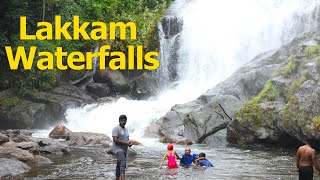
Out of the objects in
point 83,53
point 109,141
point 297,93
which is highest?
point 83,53

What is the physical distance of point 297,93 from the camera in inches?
709

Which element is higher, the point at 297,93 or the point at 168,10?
the point at 168,10

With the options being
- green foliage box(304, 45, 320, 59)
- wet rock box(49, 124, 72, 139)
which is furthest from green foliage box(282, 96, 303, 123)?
wet rock box(49, 124, 72, 139)

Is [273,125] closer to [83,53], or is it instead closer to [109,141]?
[109,141]

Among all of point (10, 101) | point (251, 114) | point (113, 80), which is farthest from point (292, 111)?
point (10, 101)

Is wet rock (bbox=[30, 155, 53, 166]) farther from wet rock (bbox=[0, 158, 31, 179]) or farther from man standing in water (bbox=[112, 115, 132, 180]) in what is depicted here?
man standing in water (bbox=[112, 115, 132, 180])

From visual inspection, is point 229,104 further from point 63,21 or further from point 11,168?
point 63,21

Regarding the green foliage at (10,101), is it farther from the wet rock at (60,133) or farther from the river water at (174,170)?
the river water at (174,170)

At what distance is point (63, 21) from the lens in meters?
34.7

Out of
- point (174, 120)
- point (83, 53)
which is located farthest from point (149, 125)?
point (83, 53)

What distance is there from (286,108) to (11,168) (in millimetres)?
10153

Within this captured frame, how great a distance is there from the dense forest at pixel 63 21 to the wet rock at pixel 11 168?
17192 mm

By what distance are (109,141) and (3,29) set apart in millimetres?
13182

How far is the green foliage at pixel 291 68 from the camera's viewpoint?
20.0 m
